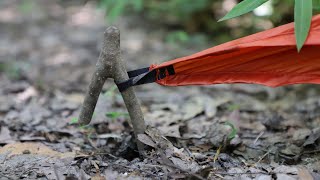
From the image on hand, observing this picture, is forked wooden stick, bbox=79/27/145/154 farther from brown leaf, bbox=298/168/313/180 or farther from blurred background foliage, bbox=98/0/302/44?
blurred background foliage, bbox=98/0/302/44

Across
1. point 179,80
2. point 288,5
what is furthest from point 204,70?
point 288,5

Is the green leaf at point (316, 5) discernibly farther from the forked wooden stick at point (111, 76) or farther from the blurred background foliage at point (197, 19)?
the blurred background foliage at point (197, 19)

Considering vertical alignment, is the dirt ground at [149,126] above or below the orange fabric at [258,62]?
below

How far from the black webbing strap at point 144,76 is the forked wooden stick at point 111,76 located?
19mm

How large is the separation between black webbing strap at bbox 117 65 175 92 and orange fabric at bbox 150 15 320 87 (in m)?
0.02

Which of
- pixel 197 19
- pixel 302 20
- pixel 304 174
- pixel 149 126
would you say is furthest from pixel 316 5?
pixel 197 19

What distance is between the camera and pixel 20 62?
393cm

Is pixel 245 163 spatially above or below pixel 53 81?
below

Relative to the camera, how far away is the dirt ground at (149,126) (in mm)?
1790

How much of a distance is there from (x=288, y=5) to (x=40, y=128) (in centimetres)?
197

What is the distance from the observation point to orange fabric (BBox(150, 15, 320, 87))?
1.73 metres

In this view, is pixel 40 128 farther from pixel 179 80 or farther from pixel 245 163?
pixel 245 163

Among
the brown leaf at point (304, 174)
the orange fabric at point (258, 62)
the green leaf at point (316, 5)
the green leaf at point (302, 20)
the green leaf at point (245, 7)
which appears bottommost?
the brown leaf at point (304, 174)

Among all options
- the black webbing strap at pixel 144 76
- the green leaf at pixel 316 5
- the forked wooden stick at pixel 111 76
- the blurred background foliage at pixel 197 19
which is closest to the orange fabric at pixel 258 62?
the black webbing strap at pixel 144 76
